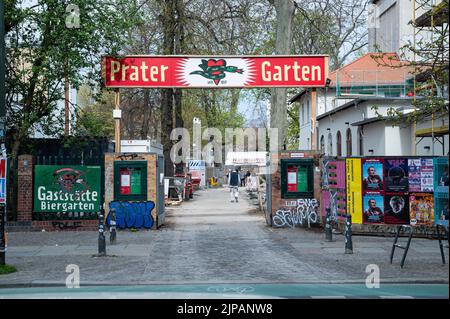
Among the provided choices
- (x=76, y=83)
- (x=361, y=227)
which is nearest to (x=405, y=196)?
(x=361, y=227)

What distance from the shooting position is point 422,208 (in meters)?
19.1

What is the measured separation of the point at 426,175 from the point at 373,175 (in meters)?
1.44

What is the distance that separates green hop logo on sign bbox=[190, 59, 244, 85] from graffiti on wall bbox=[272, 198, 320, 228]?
451 centimetres

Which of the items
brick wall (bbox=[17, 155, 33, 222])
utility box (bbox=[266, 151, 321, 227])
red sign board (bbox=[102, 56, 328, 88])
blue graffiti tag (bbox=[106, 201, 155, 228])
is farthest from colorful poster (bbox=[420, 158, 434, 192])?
brick wall (bbox=[17, 155, 33, 222])

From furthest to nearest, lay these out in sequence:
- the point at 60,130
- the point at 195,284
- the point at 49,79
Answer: the point at 60,130 < the point at 49,79 < the point at 195,284

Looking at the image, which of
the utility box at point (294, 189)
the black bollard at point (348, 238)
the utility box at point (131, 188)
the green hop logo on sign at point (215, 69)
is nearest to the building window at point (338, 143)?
the utility box at point (294, 189)

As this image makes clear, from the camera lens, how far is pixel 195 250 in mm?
16938

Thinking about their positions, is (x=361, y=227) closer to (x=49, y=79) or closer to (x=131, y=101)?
(x=49, y=79)

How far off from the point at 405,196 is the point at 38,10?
1223cm

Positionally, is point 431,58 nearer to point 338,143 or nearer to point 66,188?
point 66,188

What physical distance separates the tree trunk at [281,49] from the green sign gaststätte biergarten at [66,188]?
806cm

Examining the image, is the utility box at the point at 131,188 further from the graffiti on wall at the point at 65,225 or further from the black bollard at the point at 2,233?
the black bollard at the point at 2,233

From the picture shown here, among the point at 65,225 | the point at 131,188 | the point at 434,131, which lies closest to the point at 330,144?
the point at 434,131
